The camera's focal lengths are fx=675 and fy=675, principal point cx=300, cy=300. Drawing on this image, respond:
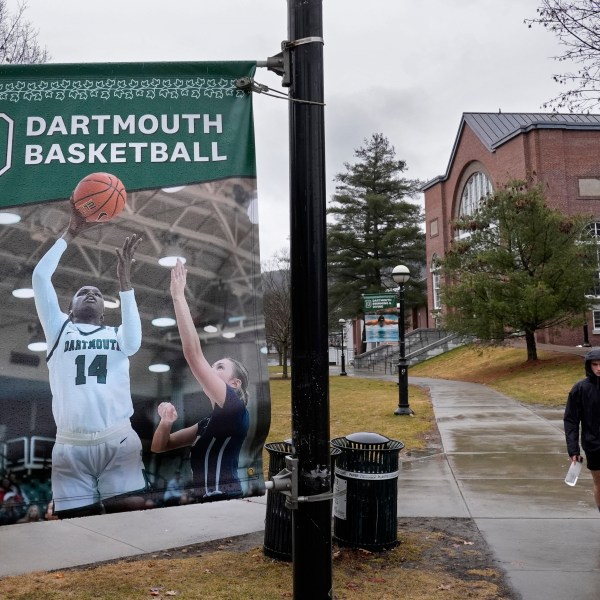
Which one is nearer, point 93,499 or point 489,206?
point 93,499

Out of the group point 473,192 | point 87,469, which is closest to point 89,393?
point 87,469

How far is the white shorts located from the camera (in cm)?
313

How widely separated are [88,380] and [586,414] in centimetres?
460

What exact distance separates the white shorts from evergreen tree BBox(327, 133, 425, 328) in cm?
4981

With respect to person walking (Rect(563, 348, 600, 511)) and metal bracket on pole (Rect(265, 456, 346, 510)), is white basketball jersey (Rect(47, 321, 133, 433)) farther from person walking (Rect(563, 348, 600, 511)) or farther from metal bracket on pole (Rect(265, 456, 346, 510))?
person walking (Rect(563, 348, 600, 511))

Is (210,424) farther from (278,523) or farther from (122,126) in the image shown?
(278,523)

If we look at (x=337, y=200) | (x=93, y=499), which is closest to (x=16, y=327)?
(x=93, y=499)

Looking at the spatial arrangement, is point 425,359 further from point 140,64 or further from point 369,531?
point 140,64

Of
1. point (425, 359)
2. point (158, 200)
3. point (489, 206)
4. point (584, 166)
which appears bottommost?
point (425, 359)

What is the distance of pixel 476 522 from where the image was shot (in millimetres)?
6730

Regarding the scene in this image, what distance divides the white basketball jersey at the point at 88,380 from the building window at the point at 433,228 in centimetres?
4841

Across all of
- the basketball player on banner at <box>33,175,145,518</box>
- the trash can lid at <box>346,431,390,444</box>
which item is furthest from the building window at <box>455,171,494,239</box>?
the basketball player on banner at <box>33,175,145,518</box>

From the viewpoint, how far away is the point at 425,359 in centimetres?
3894

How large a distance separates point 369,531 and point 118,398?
3344mm
